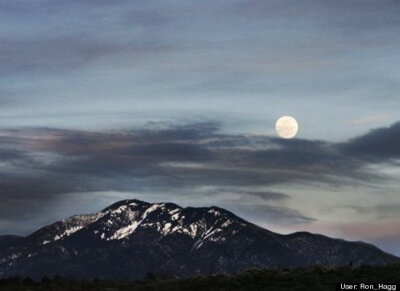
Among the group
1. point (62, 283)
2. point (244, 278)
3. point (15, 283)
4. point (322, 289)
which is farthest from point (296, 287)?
point (15, 283)

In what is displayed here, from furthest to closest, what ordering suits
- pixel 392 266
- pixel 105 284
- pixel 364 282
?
pixel 105 284 < pixel 392 266 < pixel 364 282

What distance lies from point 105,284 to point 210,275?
39.7 feet

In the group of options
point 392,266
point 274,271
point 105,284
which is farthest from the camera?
point 105,284

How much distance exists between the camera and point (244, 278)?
77.2m

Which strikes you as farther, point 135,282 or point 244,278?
point 135,282

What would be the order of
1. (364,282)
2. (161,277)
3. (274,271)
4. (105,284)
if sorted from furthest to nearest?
(161,277)
(105,284)
(274,271)
(364,282)

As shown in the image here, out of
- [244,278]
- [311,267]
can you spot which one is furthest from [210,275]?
[311,267]

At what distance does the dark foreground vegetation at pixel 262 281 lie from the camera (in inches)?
2780

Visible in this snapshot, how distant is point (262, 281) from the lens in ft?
250

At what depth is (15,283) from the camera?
8888 cm

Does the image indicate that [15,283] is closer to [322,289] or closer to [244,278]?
[244,278]

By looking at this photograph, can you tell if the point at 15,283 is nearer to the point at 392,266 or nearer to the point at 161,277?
the point at 161,277

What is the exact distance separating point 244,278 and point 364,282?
13746 mm

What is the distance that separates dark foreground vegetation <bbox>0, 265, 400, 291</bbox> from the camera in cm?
7060
